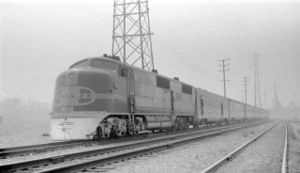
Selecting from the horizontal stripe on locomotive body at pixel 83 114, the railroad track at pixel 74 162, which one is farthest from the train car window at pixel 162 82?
the railroad track at pixel 74 162

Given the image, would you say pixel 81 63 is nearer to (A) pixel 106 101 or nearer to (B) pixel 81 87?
(B) pixel 81 87

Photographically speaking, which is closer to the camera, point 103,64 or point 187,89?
point 103,64

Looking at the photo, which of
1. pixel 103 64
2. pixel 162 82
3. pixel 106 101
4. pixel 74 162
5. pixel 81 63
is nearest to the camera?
pixel 74 162

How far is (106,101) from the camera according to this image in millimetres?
13688

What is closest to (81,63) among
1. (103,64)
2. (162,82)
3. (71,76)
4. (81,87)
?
(103,64)

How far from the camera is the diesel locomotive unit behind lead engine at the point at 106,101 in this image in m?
12.9

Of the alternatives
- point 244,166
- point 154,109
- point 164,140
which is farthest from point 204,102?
point 244,166

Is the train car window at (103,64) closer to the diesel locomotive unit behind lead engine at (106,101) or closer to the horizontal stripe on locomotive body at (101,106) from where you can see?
the diesel locomotive unit behind lead engine at (106,101)

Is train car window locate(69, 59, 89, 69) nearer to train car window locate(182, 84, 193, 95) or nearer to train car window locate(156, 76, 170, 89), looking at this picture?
train car window locate(156, 76, 170, 89)

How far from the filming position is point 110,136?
1516 cm

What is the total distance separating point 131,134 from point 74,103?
147 inches

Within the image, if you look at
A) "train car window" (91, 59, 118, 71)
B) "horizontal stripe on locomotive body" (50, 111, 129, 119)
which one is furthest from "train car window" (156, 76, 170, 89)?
"horizontal stripe on locomotive body" (50, 111, 129, 119)

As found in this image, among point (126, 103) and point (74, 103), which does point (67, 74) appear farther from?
point (126, 103)

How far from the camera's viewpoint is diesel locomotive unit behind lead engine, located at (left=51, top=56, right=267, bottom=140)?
42.3 feet
